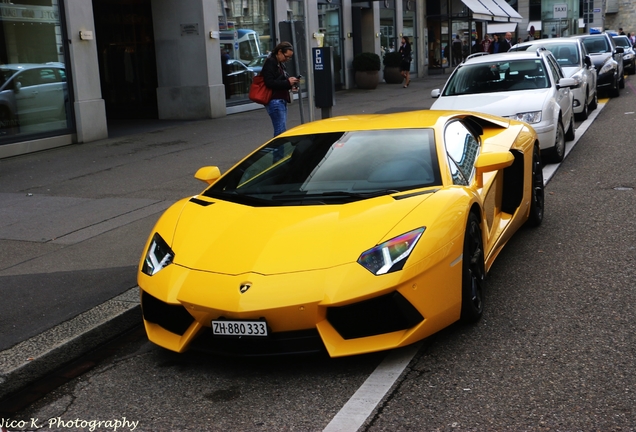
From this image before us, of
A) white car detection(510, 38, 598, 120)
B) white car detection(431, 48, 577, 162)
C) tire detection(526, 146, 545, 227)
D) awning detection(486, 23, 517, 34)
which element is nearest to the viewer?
tire detection(526, 146, 545, 227)

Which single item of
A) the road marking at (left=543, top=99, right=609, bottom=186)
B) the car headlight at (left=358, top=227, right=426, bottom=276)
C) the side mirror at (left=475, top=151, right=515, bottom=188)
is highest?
the side mirror at (left=475, top=151, right=515, bottom=188)

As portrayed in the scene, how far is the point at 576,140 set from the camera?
13.5m

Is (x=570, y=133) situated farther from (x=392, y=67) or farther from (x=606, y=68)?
(x=392, y=67)

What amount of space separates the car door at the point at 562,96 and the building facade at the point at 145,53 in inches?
144

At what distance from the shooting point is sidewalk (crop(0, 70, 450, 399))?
16.4ft

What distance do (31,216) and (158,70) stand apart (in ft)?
40.3

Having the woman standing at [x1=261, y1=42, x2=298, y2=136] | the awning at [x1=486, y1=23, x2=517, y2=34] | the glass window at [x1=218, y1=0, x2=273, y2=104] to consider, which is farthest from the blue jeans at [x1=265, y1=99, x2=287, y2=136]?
the awning at [x1=486, y1=23, x2=517, y2=34]

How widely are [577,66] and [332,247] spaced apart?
13.8 m

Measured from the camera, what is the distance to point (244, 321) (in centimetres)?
416

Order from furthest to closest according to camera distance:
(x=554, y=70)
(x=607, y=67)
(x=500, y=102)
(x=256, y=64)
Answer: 1. (x=256, y=64)
2. (x=607, y=67)
3. (x=554, y=70)
4. (x=500, y=102)

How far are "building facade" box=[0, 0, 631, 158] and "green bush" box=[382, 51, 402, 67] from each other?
71cm

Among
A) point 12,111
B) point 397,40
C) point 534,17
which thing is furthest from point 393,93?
point 534,17

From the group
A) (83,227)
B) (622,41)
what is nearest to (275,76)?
(83,227)

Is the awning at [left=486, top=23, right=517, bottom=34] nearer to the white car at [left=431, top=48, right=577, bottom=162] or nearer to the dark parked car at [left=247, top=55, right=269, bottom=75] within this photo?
the dark parked car at [left=247, top=55, right=269, bottom=75]
